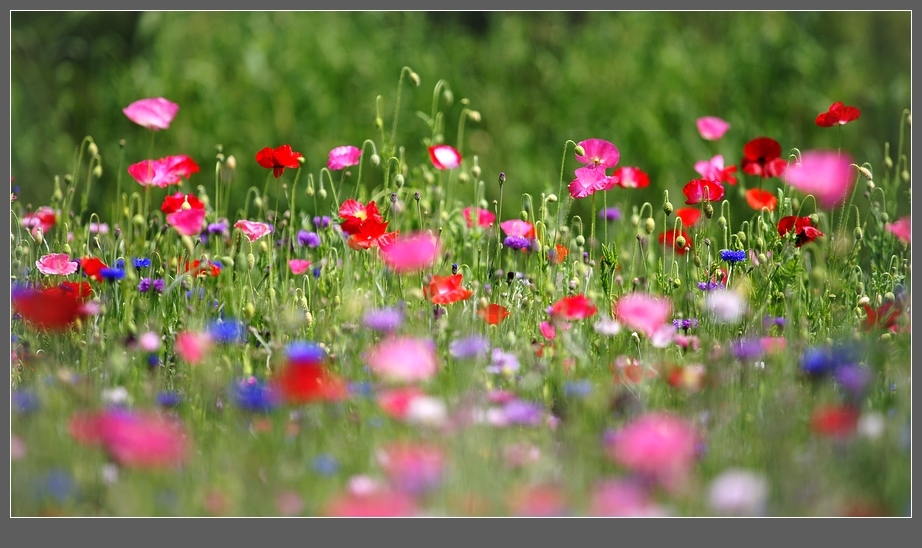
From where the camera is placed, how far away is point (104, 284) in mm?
2547

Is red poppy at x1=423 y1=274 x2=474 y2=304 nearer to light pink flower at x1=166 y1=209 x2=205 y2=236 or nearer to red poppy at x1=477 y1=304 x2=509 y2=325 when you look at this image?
red poppy at x1=477 y1=304 x2=509 y2=325

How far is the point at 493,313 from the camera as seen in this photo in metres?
2.22

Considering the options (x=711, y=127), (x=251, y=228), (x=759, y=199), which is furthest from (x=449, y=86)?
(x=251, y=228)

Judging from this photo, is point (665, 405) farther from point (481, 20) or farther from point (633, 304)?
point (481, 20)

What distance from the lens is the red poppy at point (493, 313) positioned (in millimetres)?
2213

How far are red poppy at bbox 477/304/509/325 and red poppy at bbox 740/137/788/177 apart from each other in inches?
35.1

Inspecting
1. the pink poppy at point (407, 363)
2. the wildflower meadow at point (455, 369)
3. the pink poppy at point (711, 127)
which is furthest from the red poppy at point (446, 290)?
the pink poppy at point (711, 127)

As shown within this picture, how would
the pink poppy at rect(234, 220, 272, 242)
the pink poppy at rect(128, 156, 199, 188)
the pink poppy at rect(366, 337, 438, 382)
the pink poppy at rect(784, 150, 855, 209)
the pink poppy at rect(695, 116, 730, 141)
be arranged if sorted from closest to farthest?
the pink poppy at rect(366, 337, 438, 382), the pink poppy at rect(784, 150, 855, 209), the pink poppy at rect(234, 220, 272, 242), the pink poppy at rect(128, 156, 199, 188), the pink poppy at rect(695, 116, 730, 141)

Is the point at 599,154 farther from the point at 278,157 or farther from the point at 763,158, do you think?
the point at 278,157

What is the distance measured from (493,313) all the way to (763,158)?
975 mm

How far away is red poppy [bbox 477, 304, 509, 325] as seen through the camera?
7.26ft

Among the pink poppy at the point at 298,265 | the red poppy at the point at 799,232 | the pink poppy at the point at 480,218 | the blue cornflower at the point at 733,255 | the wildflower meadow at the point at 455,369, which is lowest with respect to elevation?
the wildflower meadow at the point at 455,369

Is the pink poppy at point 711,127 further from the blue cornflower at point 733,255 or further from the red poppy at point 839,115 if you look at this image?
the blue cornflower at point 733,255

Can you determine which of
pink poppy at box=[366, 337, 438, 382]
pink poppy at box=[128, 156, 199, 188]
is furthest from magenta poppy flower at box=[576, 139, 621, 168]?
pink poppy at box=[128, 156, 199, 188]
